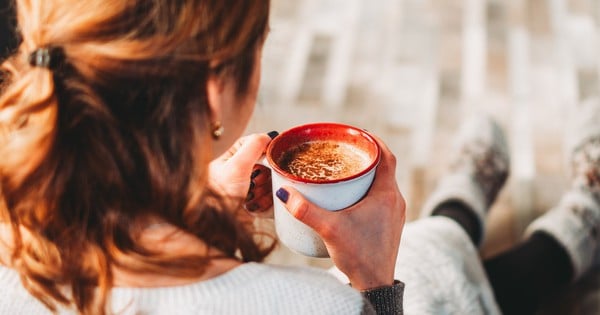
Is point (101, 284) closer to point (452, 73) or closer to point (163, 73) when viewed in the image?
point (163, 73)

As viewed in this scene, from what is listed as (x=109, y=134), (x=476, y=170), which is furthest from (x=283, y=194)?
(x=476, y=170)

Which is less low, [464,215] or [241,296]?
[241,296]

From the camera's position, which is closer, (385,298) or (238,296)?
(238,296)

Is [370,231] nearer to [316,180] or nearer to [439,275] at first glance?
[316,180]

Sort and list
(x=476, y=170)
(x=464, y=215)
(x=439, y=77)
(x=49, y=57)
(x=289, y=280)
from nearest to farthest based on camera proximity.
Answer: (x=49, y=57) → (x=289, y=280) → (x=464, y=215) → (x=476, y=170) → (x=439, y=77)

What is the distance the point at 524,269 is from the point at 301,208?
810 mm

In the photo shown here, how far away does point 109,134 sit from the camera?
1.87 feet

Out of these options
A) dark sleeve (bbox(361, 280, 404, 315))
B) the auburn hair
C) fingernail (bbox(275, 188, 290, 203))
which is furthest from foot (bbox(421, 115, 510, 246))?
the auburn hair

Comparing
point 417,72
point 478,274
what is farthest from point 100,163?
point 417,72

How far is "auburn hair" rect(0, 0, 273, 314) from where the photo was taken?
547mm

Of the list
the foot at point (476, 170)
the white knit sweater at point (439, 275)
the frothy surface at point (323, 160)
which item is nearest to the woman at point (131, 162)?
the frothy surface at point (323, 160)

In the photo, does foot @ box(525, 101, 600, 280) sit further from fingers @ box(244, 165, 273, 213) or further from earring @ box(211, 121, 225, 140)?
earring @ box(211, 121, 225, 140)

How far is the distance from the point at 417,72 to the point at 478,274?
39.7 inches

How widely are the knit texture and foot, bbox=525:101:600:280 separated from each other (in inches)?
38.0
